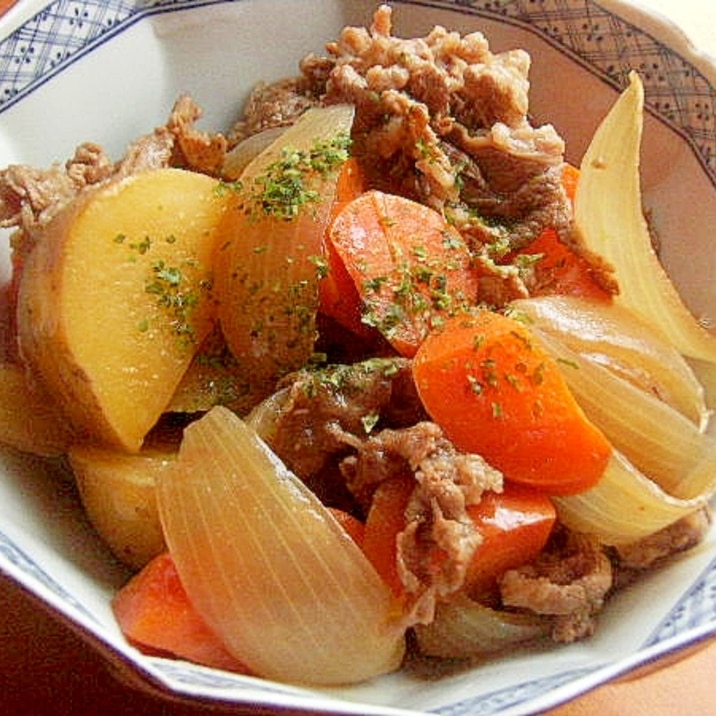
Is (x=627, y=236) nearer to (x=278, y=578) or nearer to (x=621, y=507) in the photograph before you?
(x=621, y=507)

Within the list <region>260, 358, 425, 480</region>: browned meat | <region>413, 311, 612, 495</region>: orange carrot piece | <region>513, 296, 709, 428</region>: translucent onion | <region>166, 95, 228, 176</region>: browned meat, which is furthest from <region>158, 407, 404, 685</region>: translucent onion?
<region>166, 95, 228, 176</region>: browned meat

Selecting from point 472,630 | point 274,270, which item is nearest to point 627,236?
point 274,270

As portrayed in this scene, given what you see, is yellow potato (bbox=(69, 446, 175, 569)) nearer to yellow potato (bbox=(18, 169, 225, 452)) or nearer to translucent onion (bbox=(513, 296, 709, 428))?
yellow potato (bbox=(18, 169, 225, 452))

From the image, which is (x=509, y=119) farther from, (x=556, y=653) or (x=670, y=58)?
(x=556, y=653)

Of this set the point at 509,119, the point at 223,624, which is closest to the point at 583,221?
the point at 509,119

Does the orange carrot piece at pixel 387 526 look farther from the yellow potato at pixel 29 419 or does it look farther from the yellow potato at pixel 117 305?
the yellow potato at pixel 29 419
